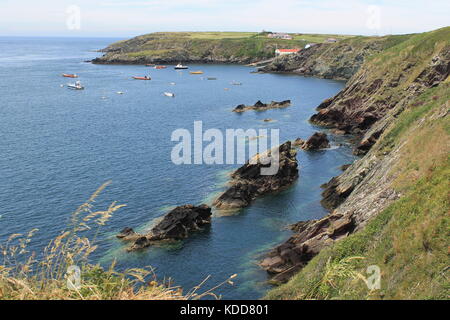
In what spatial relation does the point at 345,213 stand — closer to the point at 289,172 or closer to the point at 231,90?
the point at 289,172

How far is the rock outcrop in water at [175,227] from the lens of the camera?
5016 cm

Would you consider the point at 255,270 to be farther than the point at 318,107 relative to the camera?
No

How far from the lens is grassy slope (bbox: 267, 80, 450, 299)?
889 inches

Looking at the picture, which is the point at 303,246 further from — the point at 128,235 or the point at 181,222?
the point at 128,235

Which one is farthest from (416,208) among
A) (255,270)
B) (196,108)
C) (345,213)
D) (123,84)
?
(123,84)

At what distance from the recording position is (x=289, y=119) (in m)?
116

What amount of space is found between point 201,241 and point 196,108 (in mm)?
87662

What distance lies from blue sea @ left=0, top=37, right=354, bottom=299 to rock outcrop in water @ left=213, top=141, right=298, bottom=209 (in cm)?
170

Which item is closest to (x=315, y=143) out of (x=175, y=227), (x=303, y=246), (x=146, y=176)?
(x=146, y=176)

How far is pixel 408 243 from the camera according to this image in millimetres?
26969

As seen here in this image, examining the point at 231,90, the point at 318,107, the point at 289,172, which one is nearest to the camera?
the point at 289,172

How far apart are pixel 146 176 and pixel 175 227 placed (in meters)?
21.7

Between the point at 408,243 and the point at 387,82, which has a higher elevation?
the point at 387,82

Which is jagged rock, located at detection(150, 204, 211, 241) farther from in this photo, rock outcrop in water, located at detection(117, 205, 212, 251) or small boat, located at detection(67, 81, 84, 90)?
small boat, located at detection(67, 81, 84, 90)
